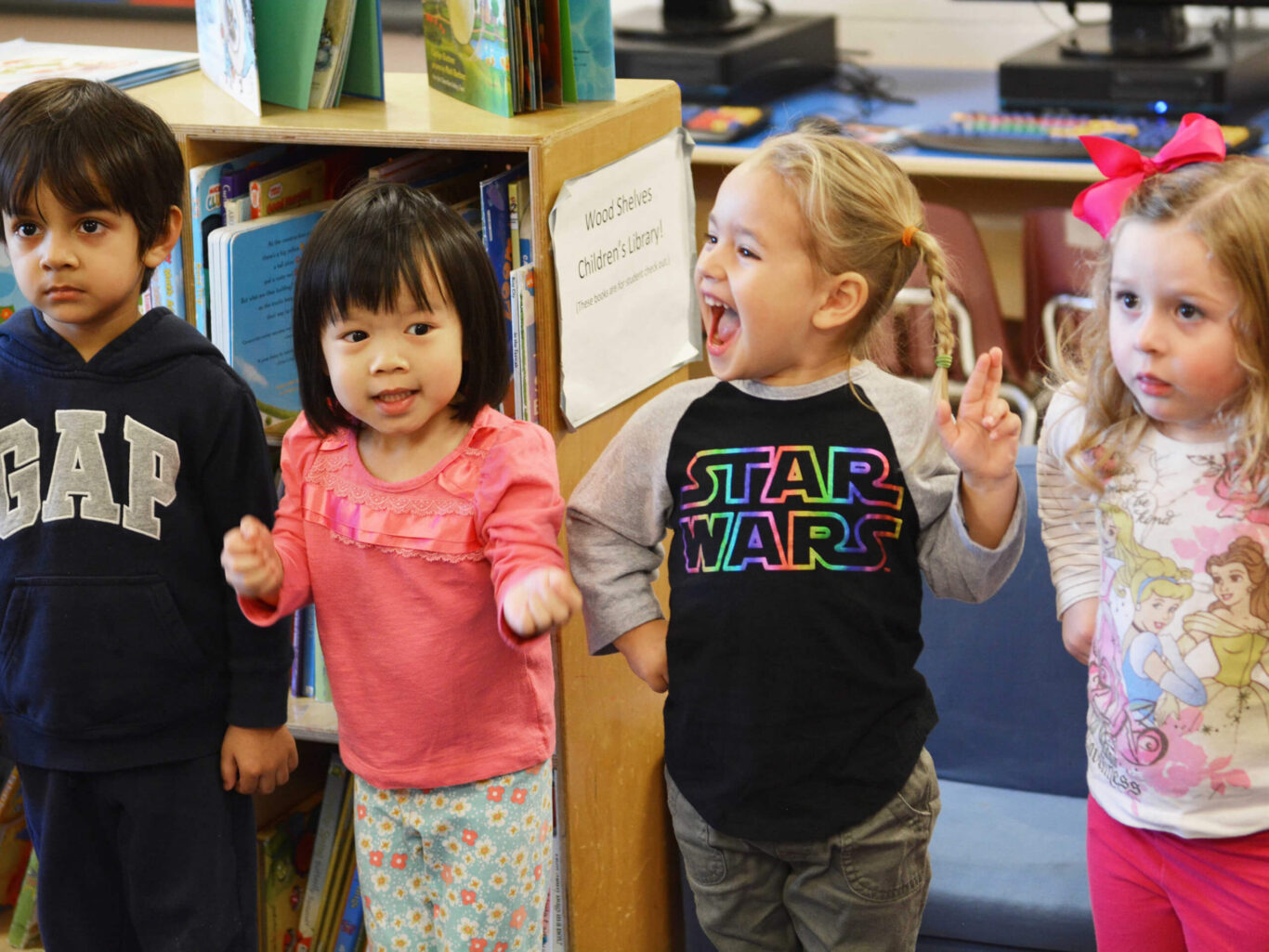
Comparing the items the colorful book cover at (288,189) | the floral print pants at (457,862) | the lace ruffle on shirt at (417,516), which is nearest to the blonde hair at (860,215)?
the lace ruffle on shirt at (417,516)

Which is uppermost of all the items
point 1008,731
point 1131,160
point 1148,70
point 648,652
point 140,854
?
point 1131,160

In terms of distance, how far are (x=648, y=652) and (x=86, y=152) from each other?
726mm

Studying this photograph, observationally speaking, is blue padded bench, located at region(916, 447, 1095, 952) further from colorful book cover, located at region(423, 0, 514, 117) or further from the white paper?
colorful book cover, located at region(423, 0, 514, 117)

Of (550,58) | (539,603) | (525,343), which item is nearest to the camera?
(539,603)

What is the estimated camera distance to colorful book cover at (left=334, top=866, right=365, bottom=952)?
1988 millimetres

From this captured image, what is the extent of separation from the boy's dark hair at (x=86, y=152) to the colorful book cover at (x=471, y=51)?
0.37m

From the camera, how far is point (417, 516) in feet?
4.76

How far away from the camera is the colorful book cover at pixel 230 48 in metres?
1.80

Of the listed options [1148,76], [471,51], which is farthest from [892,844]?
[1148,76]

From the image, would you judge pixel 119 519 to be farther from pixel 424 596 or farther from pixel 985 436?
→ pixel 985 436

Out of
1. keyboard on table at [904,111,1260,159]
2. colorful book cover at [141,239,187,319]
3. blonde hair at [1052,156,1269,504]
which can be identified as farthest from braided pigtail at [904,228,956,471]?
keyboard on table at [904,111,1260,159]

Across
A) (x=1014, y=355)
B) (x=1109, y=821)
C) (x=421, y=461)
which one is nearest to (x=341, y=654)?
(x=421, y=461)

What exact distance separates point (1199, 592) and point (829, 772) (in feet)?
1.20

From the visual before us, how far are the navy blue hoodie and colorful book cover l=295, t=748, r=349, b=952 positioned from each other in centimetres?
44
